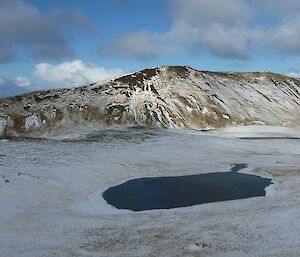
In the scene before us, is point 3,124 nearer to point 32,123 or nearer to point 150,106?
point 32,123

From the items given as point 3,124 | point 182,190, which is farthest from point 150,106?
point 182,190

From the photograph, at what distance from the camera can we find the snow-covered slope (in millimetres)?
98438

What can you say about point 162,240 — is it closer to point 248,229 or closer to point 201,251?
point 201,251

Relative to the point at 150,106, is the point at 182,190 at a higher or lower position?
lower

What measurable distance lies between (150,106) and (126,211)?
67543 mm

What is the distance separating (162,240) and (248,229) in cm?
516

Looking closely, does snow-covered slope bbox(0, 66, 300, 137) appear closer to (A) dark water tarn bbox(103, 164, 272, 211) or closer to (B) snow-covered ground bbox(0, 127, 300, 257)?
(B) snow-covered ground bbox(0, 127, 300, 257)

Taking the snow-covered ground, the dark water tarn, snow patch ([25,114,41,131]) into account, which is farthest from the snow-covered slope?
the dark water tarn

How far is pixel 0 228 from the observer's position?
1147 inches

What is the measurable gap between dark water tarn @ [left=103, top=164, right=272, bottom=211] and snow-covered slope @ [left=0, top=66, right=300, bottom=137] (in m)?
48.5

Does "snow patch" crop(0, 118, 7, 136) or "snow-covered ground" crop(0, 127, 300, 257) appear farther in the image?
"snow patch" crop(0, 118, 7, 136)

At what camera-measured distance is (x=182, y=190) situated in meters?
→ 42.8

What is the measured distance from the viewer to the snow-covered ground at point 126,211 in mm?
25234

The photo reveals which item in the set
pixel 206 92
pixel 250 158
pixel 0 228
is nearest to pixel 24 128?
pixel 206 92
